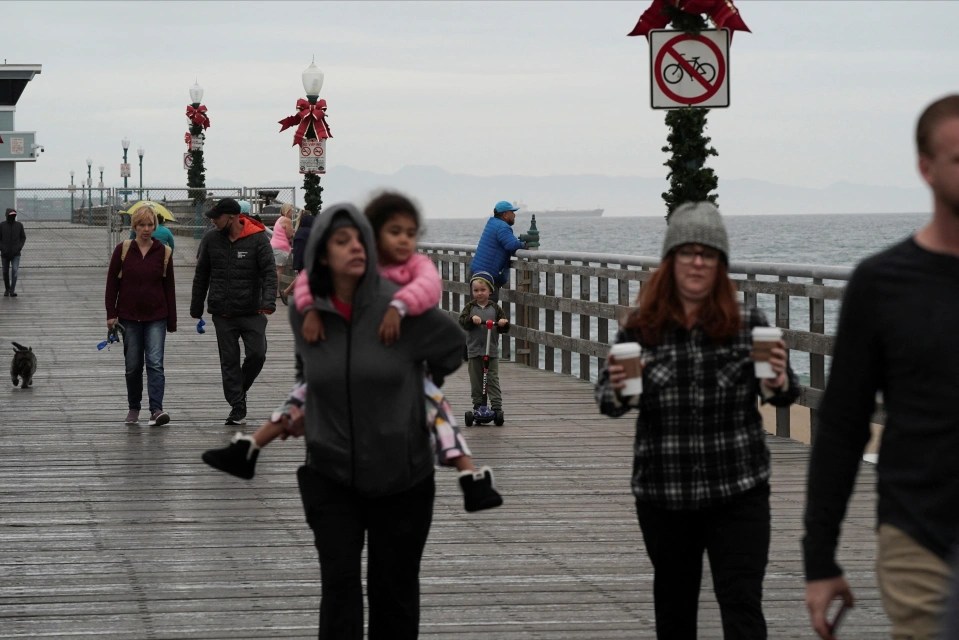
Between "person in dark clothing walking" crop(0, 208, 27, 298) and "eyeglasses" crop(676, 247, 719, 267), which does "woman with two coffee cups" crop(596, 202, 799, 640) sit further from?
"person in dark clothing walking" crop(0, 208, 27, 298)

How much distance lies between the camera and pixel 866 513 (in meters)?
9.36

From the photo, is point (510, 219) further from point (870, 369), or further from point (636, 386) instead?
point (870, 369)

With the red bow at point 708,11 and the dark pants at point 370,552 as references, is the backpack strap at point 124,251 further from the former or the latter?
the dark pants at point 370,552

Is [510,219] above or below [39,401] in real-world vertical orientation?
above

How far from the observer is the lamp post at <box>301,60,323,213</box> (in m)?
29.6

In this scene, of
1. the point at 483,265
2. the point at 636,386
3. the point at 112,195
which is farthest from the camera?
the point at 112,195

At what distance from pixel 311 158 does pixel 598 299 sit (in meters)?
14.1

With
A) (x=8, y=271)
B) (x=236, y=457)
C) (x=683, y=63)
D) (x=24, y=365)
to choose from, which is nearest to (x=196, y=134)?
(x=8, y=271)

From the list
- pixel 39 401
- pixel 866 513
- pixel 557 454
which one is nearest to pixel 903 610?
pixel 866 513

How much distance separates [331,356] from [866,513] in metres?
5.12

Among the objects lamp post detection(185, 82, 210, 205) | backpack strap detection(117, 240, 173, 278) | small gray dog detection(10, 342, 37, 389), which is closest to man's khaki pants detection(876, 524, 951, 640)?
backpack strap detection(117, 240, 173, 278)

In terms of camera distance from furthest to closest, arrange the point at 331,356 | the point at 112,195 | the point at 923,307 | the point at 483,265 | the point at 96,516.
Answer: the point at 112,195 → the point at 483,265 → the point at 96,516 → the point at 331,356 → the point at 923,307

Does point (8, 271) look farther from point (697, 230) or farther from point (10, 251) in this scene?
point (697, 230)

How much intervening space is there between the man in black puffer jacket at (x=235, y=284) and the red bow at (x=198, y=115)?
3429cm
